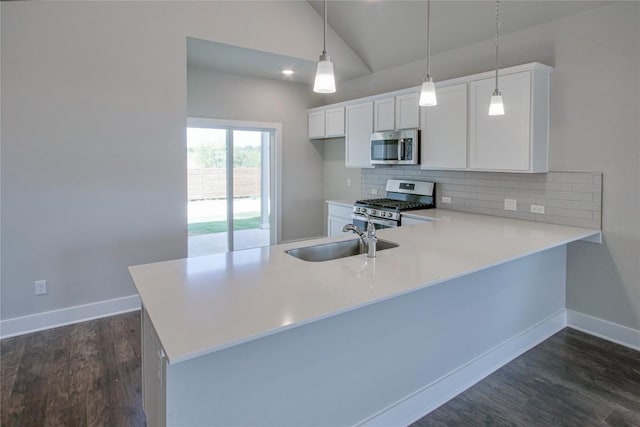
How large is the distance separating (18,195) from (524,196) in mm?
4410

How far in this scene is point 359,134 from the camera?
16.9 feet

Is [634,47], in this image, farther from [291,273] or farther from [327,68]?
[291,273]

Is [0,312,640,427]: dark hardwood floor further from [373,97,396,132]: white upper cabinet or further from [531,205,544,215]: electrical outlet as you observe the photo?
[373,97,396,132]: white upper cabinet

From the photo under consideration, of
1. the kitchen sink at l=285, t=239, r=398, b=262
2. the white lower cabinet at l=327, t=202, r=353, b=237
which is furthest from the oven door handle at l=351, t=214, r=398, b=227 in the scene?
the kitchen sink at l=285, t=239, r=398, b=262

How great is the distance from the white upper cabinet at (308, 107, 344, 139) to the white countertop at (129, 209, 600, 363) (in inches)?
118

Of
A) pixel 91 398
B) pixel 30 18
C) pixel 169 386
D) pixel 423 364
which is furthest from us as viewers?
pixel 30 18

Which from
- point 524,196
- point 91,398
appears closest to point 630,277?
point 524,196

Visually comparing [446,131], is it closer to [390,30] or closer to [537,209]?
[537,209]

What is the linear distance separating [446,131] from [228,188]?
3.06 m

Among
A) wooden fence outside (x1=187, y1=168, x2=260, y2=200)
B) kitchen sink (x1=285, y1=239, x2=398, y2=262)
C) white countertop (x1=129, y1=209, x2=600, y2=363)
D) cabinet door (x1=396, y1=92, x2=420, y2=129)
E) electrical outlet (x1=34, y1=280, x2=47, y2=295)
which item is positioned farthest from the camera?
wooden fence outside (x1=187, y1=168, x2=260, y2=200)

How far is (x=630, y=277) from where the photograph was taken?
10.3 ft

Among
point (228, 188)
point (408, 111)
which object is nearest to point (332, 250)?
point (408, 111)

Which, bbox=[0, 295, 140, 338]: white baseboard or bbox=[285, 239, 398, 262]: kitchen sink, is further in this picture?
bbox=[0, 295, 140, 338]: white baseboard

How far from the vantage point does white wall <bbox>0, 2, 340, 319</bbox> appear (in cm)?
323
